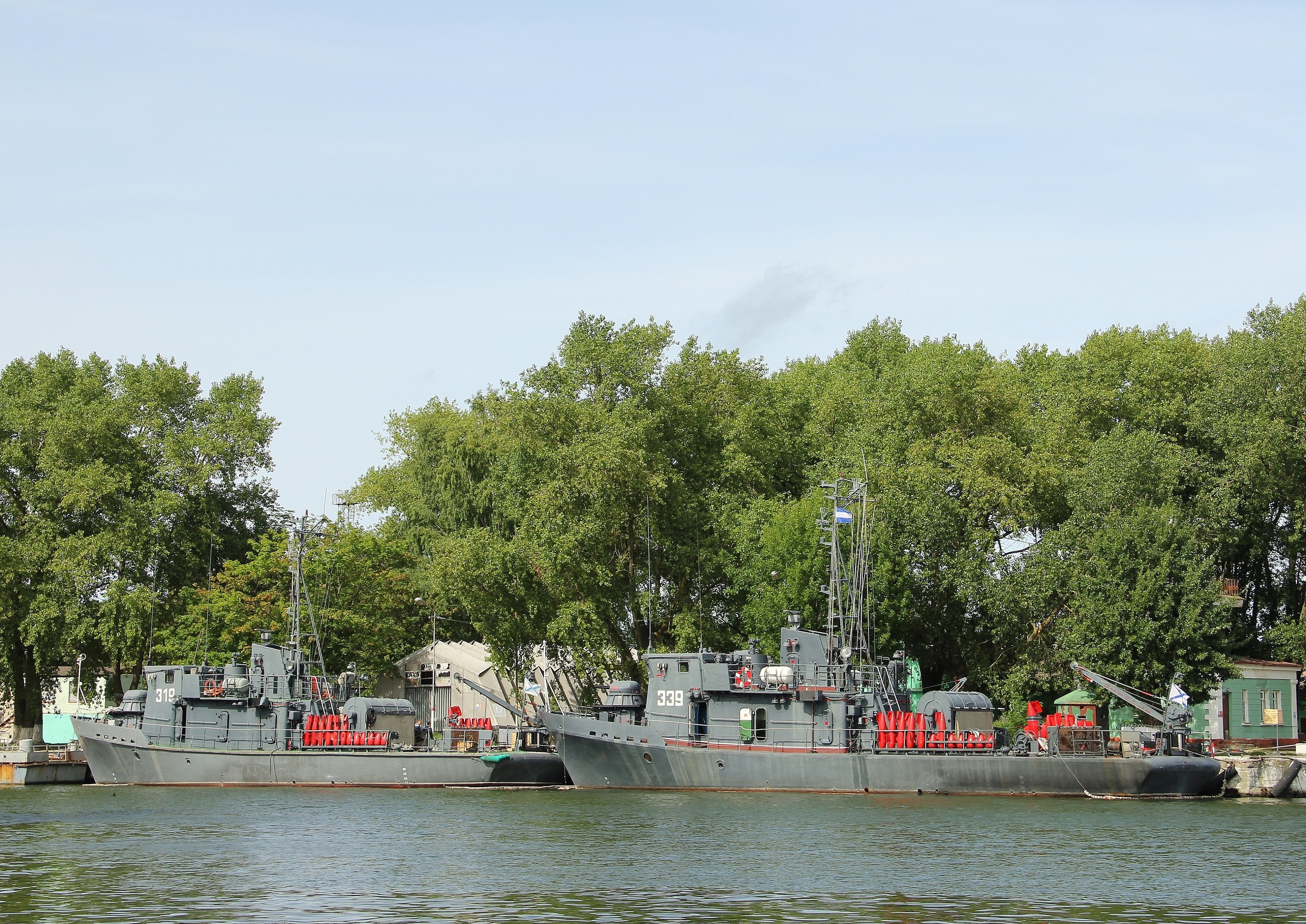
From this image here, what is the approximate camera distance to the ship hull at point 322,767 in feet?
161

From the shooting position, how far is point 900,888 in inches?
1013

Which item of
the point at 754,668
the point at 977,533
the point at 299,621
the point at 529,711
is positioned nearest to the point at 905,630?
the point at 977,533

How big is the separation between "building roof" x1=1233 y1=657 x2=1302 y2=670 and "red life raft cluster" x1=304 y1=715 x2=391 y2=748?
31409mm

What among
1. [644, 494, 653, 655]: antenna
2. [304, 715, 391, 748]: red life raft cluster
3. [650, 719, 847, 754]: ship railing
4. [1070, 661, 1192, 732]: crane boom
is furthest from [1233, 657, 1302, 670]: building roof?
[304, 715, 391, 748]: red life raft cluster

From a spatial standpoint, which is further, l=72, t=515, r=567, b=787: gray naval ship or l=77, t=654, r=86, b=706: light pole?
l=77, t=654, r=86, b=706: light pole

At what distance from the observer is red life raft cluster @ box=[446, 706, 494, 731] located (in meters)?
52.4

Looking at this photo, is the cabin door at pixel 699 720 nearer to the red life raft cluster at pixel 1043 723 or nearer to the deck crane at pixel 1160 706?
the red life raft cluster at pixel 1043 723

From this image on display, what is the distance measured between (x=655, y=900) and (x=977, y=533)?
34.5m

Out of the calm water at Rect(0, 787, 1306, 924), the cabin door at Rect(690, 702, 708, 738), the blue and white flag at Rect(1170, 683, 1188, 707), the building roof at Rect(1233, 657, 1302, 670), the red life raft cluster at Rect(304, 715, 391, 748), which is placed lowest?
the calm water at Rect(0, 787, 1306, 924)

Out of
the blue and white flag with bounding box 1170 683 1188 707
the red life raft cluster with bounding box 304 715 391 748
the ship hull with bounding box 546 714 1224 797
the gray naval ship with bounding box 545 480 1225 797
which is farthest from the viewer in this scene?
the red life raft cluster with bounding box 304 715 391 748

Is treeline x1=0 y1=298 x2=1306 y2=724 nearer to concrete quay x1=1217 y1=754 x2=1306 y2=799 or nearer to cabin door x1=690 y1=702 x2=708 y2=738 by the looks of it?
concrete quay x1=1217 y1=754 x2=1306 y2=799

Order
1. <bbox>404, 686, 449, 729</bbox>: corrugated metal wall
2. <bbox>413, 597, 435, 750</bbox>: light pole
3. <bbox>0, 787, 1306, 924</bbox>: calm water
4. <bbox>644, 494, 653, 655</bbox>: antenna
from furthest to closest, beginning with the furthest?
1. <bbox>404, 686, 449, 729</bbox>: corrugated metal wall
2. <bbox>413, 597, 435, 750</bbox>: light pole
3. <bbox>644, 494, 653, 655</bbox>: antenna
4. <bbox>0, 787, 1306, 924</bbox>: calm water

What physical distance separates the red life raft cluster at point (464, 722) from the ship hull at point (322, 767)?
217cm

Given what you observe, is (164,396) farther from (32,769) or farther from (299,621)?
(32,769)
